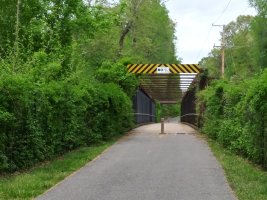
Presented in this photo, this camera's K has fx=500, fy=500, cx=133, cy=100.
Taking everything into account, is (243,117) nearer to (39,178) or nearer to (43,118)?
(43,118)

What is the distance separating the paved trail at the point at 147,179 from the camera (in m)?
9.23

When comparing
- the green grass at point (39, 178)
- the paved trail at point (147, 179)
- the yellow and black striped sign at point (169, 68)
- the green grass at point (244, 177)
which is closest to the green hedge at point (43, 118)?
the green grass at point (39, 178)

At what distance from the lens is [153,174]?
11945 millimetres

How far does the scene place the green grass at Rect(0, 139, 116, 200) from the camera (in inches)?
364

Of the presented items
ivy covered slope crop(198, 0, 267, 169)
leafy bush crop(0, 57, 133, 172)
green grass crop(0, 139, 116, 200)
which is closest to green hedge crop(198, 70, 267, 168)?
ivy covered slope crop(198, 0, 267, 169)

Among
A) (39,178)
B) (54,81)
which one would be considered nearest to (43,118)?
(54,81)

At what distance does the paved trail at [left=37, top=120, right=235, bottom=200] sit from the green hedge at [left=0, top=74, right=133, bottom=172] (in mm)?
1405

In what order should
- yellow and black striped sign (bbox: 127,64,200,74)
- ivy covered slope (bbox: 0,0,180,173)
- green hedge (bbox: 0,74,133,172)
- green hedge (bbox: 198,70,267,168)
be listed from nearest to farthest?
green hedge (bbox: 0,74,133,172), ivy covered slope (bbox: 0,0,180,173), green hedge (bbox: 198,70,267,168), yellow and black striped sign (bbox: 127,64,200,74)

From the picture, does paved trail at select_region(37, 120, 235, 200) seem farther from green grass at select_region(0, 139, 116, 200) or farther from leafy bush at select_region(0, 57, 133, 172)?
leafy bush at select_region(0, 57, 133, 172)

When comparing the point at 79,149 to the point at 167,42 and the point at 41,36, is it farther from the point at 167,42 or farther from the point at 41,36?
the point at 167,42

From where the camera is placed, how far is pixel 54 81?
16.1 m

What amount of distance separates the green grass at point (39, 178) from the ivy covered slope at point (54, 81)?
0.42m

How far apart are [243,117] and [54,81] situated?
238 inches

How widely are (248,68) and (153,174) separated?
7186 centimetres
